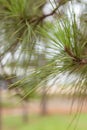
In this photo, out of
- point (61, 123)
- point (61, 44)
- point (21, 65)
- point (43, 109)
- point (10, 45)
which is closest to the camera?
point (61, 44)

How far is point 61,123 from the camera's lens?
987 centimetres

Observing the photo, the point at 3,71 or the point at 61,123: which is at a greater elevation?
the point at 3,71

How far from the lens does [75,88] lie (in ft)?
3.45

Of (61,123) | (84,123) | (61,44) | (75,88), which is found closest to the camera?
(61,44)

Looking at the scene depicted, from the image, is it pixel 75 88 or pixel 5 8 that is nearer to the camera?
pixel 75 88

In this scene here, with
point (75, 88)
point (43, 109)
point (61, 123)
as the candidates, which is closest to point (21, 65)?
point (75, 88)

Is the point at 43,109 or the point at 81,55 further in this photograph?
the point at 43,109

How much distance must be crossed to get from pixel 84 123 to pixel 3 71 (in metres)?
7.93

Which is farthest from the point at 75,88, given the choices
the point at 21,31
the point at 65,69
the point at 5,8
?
the point at 5,8

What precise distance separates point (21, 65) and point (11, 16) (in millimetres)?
253

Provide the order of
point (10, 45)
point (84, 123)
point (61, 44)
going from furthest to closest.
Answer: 1. point (84, 123)
2. point (10, 45)
3. point (61, 44)

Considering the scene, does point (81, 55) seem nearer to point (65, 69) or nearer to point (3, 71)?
point (65, 69)

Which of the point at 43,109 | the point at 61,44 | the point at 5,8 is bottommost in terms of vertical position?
the point at 43,109

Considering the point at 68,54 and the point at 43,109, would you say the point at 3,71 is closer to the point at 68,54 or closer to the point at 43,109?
the point at 68,54
